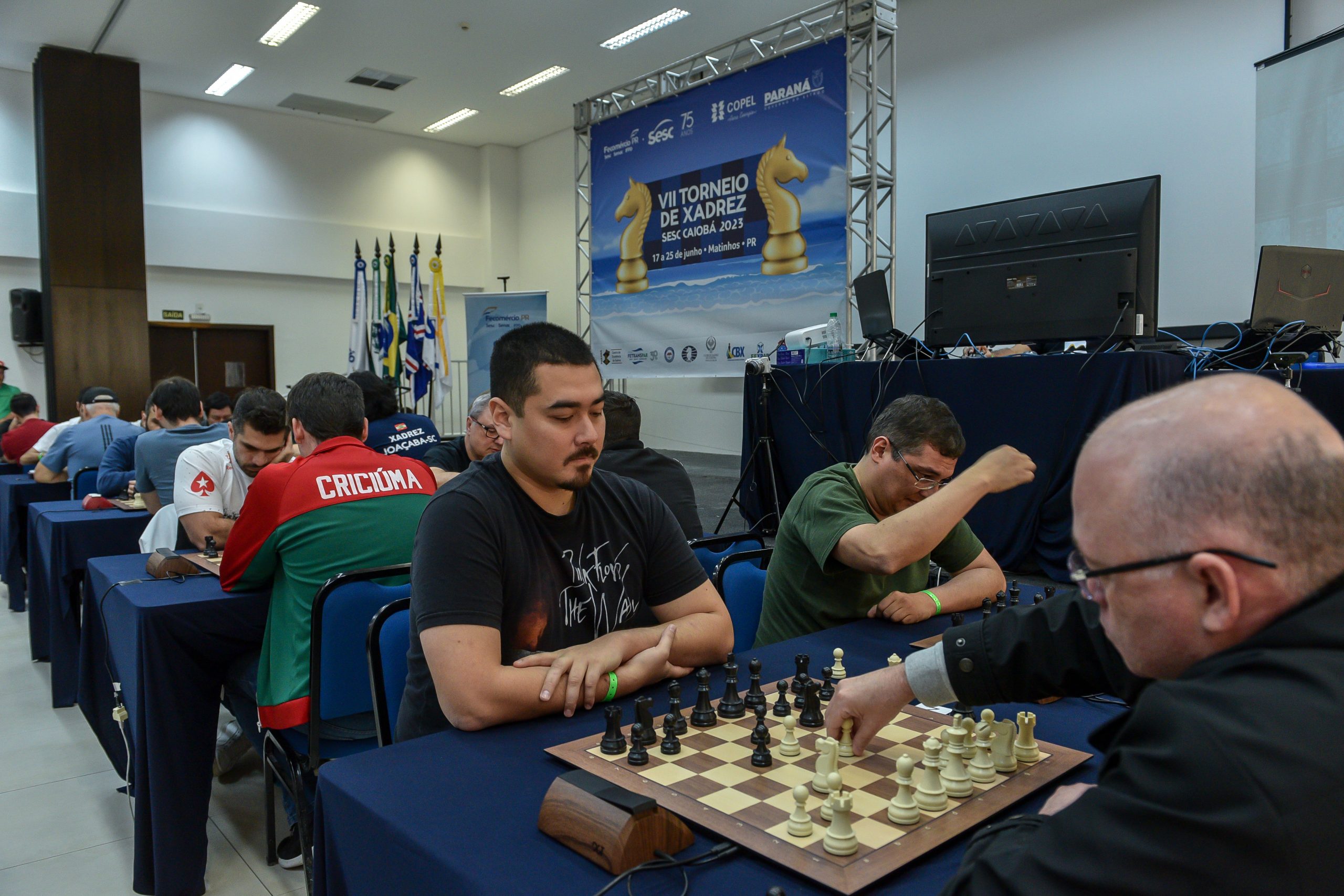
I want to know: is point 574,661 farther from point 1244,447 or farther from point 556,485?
point 1244,447

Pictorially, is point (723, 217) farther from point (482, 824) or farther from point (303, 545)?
point (482, 824)

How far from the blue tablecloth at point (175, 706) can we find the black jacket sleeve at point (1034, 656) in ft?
6.19

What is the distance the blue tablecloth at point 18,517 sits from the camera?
4.93 m

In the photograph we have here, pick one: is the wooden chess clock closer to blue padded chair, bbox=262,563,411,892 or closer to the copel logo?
blue padded chair, bbox=262,563,411,892

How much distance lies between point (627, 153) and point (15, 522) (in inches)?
201

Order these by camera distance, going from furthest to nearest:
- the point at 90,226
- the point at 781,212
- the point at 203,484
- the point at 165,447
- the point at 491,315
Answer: the point at 491,315 < the point at 90,226 < the point at 781,212 < the point at 165,447 < the point at 203,484

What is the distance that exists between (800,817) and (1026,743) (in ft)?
1.21

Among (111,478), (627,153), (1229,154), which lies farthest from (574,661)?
(627,153)

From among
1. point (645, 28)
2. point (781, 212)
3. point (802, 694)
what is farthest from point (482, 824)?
point (645, 28)

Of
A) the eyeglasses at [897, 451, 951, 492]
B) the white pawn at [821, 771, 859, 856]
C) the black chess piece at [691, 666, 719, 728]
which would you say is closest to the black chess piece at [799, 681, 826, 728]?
the black chess piece at [691, 666, 719, 728]

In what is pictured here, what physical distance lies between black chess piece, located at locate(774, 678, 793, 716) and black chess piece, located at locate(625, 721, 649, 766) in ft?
0.72

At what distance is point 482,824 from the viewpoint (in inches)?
36.1

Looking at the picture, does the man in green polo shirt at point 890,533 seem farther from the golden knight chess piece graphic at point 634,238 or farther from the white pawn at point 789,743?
the golden knight chess piece graphic at point 634,238

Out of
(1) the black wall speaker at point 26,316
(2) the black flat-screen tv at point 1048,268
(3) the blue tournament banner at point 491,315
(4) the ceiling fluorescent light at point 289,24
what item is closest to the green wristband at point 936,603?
(2) the black flat-screen tv at point 1048,268
